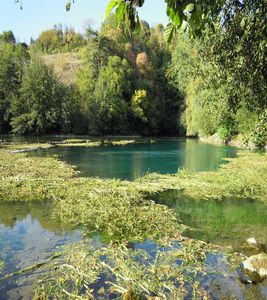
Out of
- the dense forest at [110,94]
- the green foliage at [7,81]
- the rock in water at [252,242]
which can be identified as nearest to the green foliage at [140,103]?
the dense forest at [110,94]

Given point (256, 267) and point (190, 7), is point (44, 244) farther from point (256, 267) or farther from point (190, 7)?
point (190, 7)

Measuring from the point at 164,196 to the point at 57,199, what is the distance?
4443 millimetres

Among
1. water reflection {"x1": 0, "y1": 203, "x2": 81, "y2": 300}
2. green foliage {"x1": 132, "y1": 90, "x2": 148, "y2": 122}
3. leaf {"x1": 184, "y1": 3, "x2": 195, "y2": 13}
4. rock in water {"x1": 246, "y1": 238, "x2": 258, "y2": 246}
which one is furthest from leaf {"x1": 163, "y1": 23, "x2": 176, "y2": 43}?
green foliage {"x1": 132, "y1": 90, "x2": 148, "y2": 122}

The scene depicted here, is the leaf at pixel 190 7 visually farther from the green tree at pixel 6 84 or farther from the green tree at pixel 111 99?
the green tree at pixel 6 84

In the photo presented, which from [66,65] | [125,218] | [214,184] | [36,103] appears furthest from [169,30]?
[66,65]

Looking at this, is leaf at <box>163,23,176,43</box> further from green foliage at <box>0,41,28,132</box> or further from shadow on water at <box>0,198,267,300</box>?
green foliage at <box>0,41,28,132</box>

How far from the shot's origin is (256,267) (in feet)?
26.0

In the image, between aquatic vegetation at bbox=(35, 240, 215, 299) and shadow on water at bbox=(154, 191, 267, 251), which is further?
shadow on water at bbox=(154, 191, 267, 251)

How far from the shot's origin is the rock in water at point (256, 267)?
773 cm

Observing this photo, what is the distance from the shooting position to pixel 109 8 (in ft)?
7.77

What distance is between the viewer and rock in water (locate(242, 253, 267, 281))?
25.3ft

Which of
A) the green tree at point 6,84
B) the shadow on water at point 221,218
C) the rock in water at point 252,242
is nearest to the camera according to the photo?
the rock in water at point 252,242

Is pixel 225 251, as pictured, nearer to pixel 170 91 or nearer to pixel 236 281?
pixel 236 281

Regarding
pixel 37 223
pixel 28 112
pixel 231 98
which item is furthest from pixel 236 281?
pixel 28 112
